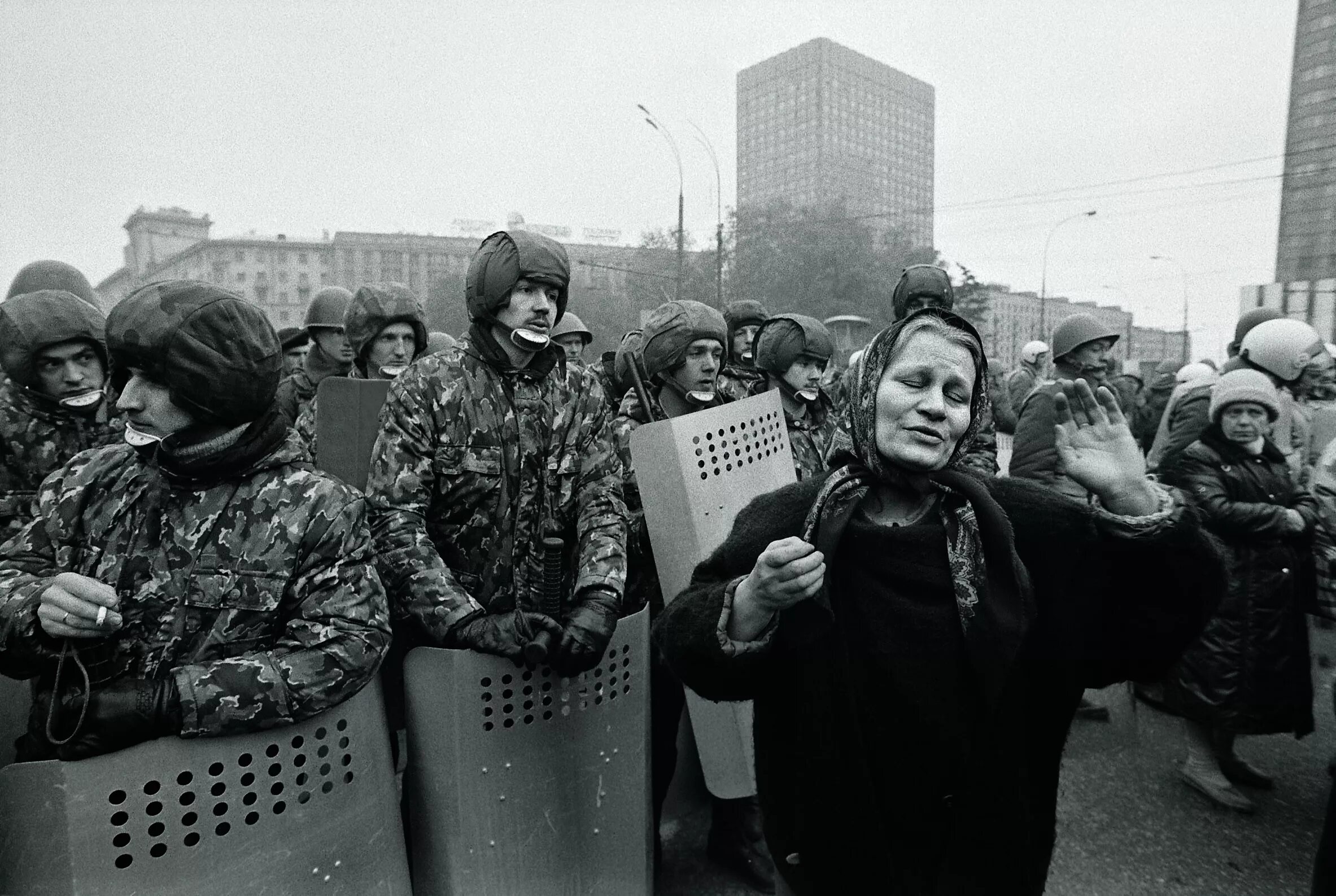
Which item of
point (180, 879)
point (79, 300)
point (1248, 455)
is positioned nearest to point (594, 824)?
point (180, 879)

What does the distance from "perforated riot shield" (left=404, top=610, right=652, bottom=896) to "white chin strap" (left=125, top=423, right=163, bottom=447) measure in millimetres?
822

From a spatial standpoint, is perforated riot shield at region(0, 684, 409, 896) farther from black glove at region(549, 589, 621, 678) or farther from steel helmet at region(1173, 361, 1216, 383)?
steel helmet at region(1173, 361, 1216, 383)

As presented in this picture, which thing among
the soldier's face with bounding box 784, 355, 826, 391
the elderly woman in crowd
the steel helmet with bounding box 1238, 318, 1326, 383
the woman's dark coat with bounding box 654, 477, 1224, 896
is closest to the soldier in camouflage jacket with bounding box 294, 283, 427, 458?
the soldier's face with bounding box 784, 355, 826, 391

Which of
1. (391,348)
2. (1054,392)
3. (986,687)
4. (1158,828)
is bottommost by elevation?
(1158,828)

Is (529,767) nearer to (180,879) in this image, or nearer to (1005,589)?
(180,879)

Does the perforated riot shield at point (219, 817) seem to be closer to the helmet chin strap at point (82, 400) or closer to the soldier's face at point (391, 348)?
the helmet chin strap at point (82, 400)

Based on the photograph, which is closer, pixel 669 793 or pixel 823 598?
pixel 823 598

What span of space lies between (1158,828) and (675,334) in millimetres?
3088

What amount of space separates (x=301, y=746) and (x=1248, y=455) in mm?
4243

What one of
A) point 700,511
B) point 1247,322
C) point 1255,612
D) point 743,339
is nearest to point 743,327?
point 743,339

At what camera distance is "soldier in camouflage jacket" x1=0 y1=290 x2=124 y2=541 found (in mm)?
2965

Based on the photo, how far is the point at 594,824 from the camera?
95.8 inches

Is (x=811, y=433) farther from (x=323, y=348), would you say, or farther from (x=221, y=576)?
(x=323, y=348)

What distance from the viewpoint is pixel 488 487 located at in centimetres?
262
